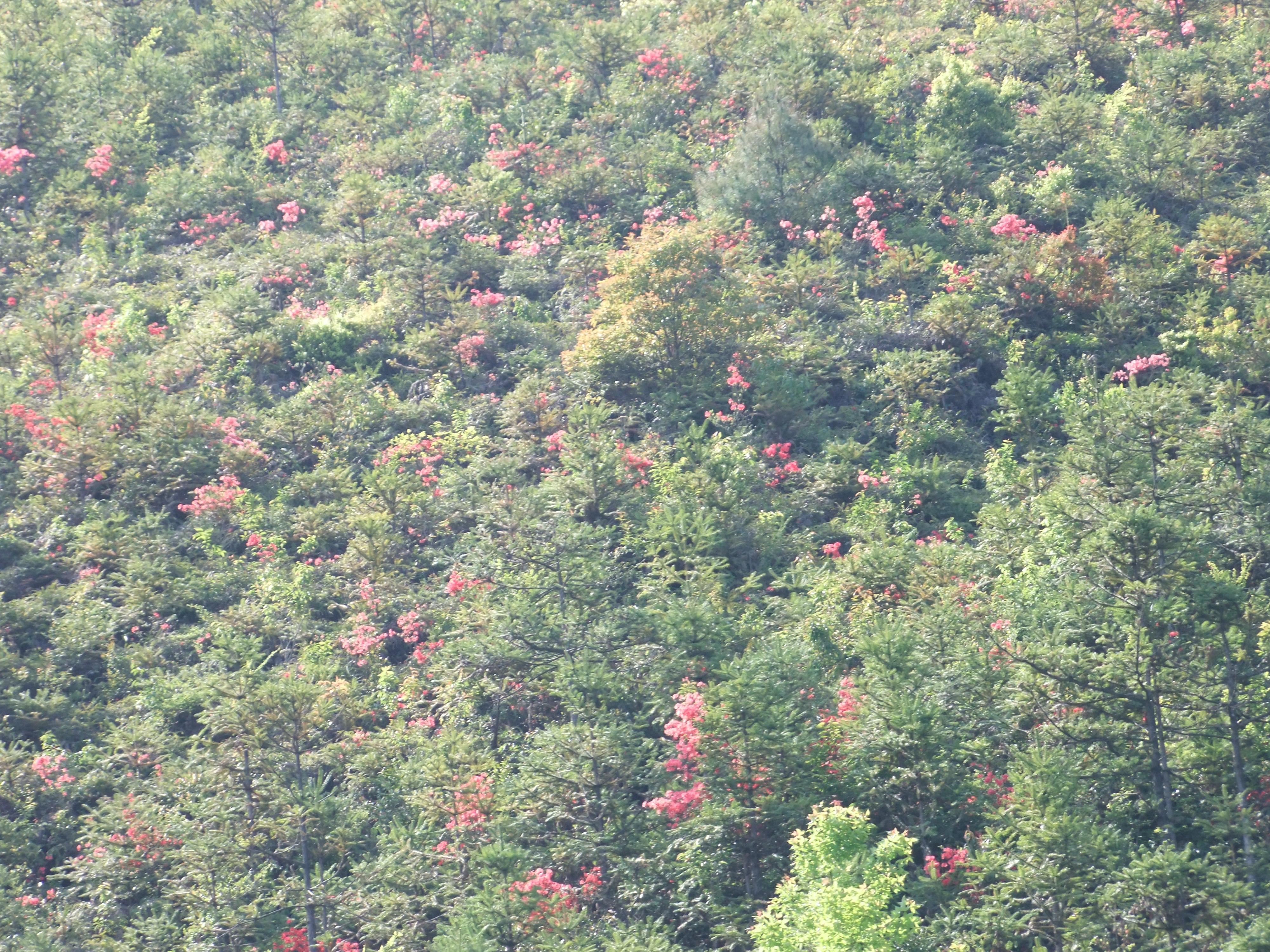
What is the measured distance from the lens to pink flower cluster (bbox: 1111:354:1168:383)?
30.6 m

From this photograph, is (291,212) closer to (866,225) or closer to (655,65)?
(655,65)

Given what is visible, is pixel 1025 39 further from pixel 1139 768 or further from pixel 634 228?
pixel 1139 768

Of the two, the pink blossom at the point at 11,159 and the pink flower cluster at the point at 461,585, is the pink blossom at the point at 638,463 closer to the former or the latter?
the pink flower cluster at the point at 461,585

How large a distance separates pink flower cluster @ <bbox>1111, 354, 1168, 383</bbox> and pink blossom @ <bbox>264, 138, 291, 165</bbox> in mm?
26650

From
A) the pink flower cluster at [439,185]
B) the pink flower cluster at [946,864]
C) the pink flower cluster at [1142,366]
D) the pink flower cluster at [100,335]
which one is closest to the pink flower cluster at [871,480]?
the pink flower cluster at [1142,366]

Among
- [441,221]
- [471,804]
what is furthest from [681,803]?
[441,221]

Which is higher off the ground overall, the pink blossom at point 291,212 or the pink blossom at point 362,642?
the pink blossom at point 291,212

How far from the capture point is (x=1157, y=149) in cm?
3638

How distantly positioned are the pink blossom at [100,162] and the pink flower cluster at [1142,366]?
30.5 m

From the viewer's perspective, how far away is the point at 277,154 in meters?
43.5

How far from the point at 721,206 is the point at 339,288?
10.9m

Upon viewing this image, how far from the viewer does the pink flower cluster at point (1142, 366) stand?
30.6m

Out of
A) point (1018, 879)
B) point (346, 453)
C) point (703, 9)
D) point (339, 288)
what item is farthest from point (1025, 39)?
point (1018, 879)

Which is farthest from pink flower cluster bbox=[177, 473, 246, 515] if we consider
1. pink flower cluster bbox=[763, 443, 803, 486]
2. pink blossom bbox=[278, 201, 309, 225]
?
pink blossom bbox=[278, 201, 309, 225]
